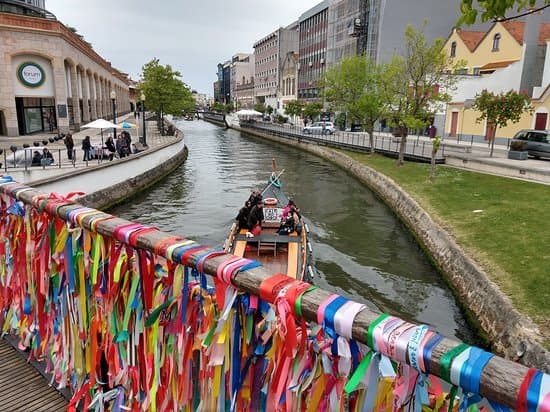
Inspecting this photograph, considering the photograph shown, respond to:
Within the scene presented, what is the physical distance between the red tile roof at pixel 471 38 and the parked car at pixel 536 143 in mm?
19444

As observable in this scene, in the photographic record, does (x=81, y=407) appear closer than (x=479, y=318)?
Yes

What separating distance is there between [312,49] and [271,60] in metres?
28.6

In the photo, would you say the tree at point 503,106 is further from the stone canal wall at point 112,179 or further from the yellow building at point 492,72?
the stone canal wall at point 112,179

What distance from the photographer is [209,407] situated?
261 centimetres

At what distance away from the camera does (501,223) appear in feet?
47.0

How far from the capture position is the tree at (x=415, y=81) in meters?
26.9

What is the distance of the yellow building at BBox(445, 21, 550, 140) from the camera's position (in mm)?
33469

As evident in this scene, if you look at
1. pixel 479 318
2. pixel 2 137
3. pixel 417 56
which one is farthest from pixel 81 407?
pixel 2 137

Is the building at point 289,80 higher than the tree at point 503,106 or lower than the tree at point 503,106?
higher

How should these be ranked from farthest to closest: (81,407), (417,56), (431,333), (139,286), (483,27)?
(483,27), (417,56), (81,407), (139,286), (431,333)

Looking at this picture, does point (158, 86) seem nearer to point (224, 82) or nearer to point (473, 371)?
point (473, 371)

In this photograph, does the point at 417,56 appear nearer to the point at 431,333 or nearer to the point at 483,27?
the point at 431,333

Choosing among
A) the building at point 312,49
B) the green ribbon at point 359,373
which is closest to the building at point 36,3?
the building at point 312,49

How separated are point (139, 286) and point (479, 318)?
984 centimetres
